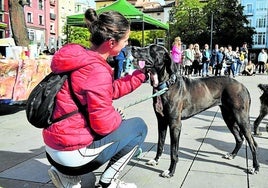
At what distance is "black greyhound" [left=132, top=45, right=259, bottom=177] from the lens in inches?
154

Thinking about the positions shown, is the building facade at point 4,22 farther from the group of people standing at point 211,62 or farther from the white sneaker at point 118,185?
the white sneaker at point 118,185

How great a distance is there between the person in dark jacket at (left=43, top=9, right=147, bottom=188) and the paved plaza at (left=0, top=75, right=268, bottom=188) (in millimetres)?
1001

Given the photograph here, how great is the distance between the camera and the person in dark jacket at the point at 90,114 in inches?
98.9

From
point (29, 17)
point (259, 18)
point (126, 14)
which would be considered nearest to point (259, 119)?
point (126, 14)

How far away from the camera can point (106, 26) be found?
2646 mm

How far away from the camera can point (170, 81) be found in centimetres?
398

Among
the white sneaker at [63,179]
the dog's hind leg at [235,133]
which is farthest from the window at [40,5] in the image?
the white sneaker at [63,179]

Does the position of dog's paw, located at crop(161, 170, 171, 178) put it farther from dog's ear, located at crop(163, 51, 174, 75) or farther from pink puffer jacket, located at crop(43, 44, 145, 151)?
pink puffer jacket, located at crop(43, 44, 145, 151)

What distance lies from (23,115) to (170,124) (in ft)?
15.9

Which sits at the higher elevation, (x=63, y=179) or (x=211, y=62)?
(x=211, y=62)

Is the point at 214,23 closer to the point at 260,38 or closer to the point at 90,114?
the point at 260,38

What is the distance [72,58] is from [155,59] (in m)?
1.53

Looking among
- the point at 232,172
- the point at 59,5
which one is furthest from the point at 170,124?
the point at 59,5

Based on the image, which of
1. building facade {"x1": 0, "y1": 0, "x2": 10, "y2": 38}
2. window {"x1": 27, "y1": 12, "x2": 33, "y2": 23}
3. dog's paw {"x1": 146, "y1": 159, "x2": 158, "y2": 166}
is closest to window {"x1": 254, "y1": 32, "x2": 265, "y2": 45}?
window {"x1": 27, "y1": 12, "x2": 33, "y2": 23}
